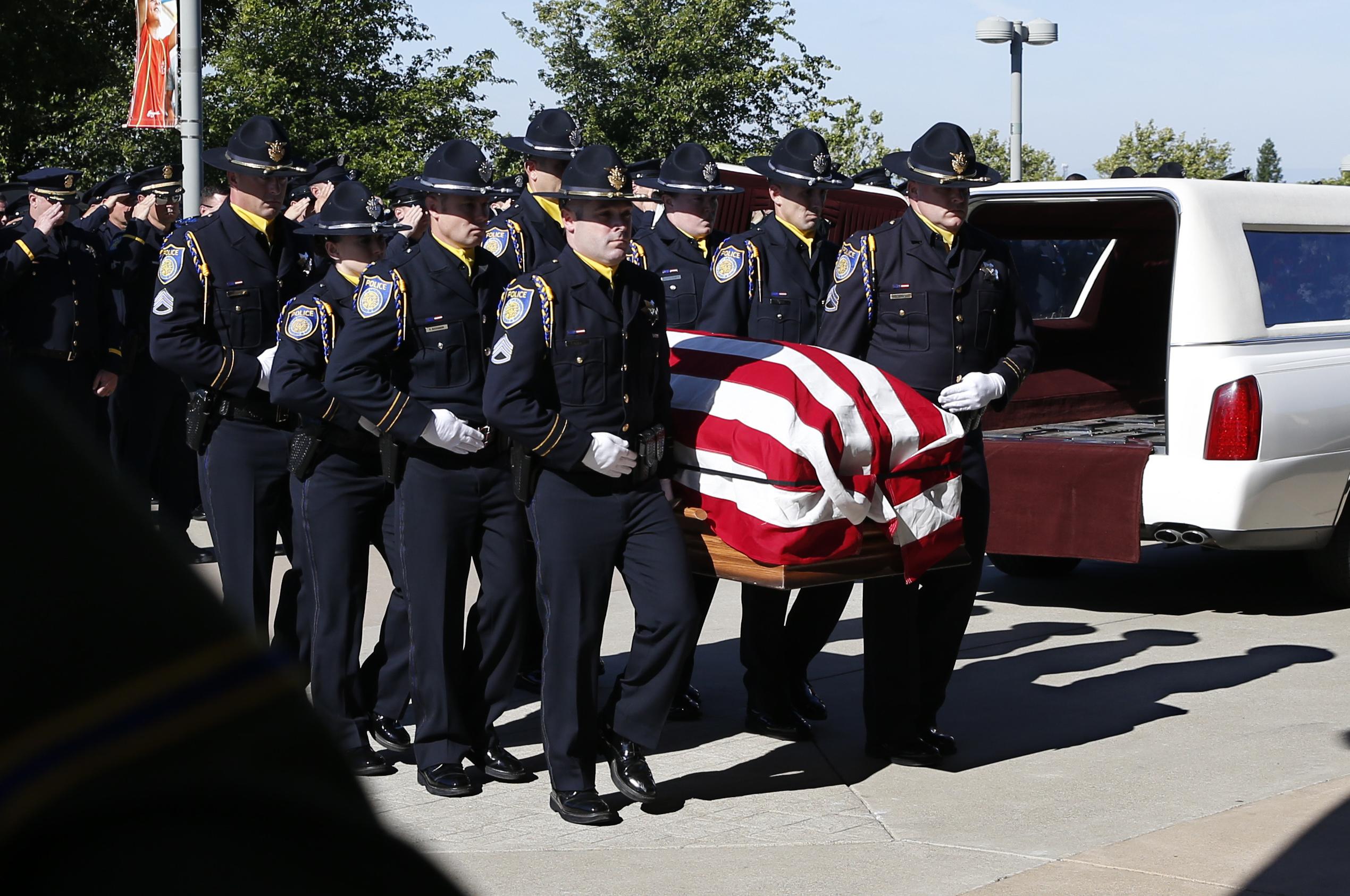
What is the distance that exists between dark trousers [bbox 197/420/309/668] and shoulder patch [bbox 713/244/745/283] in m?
1.97

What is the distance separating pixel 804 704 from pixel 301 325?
89.8 inches

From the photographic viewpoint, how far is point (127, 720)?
2.14 feet

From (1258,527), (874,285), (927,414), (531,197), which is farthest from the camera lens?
(1258,527)

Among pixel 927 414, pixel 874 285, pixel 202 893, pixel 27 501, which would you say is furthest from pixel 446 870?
pixel 874 285

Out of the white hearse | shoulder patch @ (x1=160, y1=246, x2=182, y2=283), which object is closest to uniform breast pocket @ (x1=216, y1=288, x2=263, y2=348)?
shoulder patch @ (x1=160, y1=246, x2=182, y2=283)

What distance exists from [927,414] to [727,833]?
144 centimetres

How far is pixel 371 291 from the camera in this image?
5105mm

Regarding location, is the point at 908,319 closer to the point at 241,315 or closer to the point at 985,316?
the point at 985,316

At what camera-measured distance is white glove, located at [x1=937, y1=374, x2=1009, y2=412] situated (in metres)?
5.36

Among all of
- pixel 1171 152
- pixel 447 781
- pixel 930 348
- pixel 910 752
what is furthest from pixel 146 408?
pixel 1171 152

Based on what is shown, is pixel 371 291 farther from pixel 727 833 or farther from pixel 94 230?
pixel 94 230

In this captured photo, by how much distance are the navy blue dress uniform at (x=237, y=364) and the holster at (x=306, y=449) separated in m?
0.27

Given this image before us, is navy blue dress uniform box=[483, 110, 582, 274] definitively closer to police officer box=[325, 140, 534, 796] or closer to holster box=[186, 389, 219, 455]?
police officer box=[325, 140, 534, 796]

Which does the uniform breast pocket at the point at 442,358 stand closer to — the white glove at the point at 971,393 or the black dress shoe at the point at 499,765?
the black dress shoe at the point at 499,765
